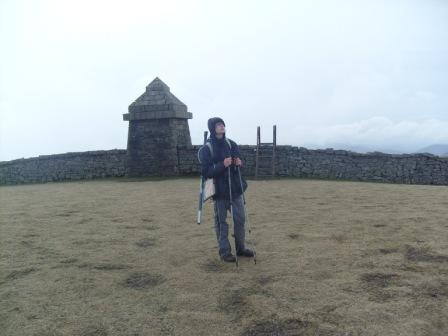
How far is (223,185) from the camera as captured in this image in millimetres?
5906

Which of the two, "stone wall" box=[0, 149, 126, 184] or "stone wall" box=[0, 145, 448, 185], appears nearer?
"stone wall" box=[0, 145, 448, 185]

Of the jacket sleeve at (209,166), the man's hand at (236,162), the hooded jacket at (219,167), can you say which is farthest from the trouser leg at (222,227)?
the man's hand at (236,162)

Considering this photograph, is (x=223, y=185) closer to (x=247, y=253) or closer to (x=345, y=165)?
(x=247, y=253)

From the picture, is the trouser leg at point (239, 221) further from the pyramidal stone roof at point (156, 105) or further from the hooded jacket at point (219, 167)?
the pyramidal stone roof at point (156, 105)

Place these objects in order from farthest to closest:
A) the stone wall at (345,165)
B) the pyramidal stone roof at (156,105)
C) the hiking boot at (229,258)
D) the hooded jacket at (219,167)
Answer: the pyramidal stone roof at (156,105) → the stone wall at (345,165) → the hooded jacket at (219,167) → the hiking boot at (229,258)

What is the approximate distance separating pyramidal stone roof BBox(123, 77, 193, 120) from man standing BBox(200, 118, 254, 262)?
1145 cm

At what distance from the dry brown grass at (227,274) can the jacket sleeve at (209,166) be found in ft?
3.97

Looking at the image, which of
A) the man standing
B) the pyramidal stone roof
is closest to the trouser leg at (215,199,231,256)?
the man standing

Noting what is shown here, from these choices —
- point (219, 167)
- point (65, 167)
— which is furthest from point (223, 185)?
point (65, 167)

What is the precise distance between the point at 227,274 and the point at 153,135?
12695 mm

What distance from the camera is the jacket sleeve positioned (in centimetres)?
582

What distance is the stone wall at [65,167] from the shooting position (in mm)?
18984

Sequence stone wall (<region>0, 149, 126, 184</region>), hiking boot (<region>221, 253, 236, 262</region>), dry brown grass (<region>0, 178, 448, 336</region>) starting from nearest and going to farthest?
dry brown grass (<region>0, 178, 448, 336</region>) → hiking boot (<region>221, 253, 236, 262</region>) → stone wall (<region>0, 149, 126, 184</region>)

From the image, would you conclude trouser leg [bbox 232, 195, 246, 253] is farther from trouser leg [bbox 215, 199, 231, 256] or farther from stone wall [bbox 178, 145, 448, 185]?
stone wall [bbox 178, 145, 448, 185]
